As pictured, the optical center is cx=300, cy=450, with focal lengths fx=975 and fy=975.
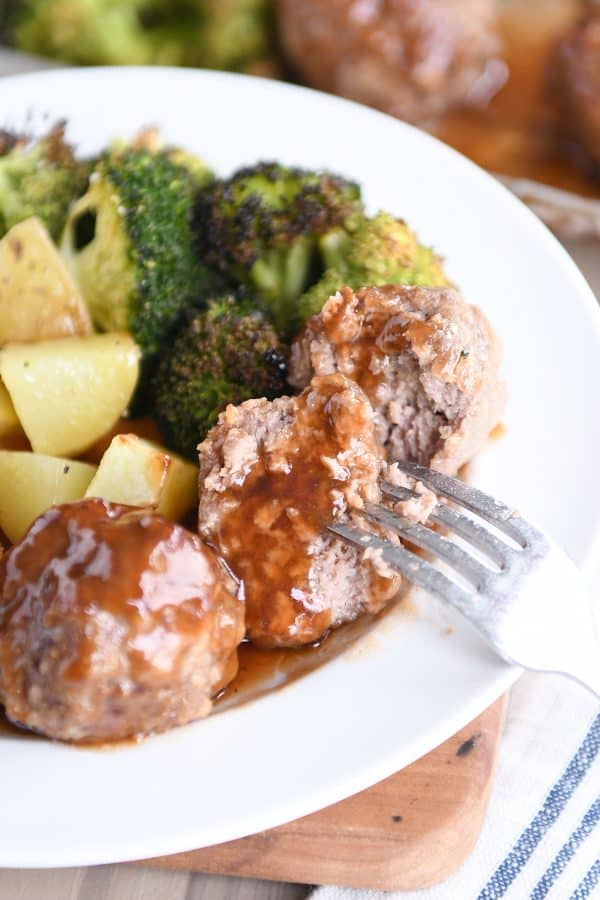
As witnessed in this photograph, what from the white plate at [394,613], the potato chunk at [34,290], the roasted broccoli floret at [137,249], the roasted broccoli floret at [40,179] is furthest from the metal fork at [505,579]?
the roasted broccoli floret at [40,179]

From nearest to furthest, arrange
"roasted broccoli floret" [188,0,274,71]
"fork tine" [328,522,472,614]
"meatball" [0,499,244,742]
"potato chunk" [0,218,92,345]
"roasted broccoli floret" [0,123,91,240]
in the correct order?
"meatball" [0,499,244,742], "fork tine" [328,522,472,614], "potato chunk" [0,218,92,345], "roasted broccoli floret" [0,123,91,240], "roasted broccoli floret" [188,0,274,71]

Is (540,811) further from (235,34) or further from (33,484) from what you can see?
(235,34)

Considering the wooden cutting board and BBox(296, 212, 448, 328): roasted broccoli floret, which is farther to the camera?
BBox(296, 212, 448, 328): roasted broccoli floret

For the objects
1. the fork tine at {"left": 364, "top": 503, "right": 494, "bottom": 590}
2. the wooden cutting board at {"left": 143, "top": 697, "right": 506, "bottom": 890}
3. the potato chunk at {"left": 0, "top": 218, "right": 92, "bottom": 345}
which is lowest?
the wooden cutting board at {"left": 143, "top": 697, "right": 506, "bottom": 890}

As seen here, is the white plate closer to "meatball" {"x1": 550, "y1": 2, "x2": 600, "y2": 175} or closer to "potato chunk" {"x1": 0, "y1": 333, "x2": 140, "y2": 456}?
"potato chunk" {"x1": 0, "y1": 333, "x2": 140, "y2": 456}

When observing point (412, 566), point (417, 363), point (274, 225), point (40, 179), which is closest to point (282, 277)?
point (274, 225)

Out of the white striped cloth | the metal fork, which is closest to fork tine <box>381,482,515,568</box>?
the metal fork

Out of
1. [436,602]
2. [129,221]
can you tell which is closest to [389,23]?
[129,221]
